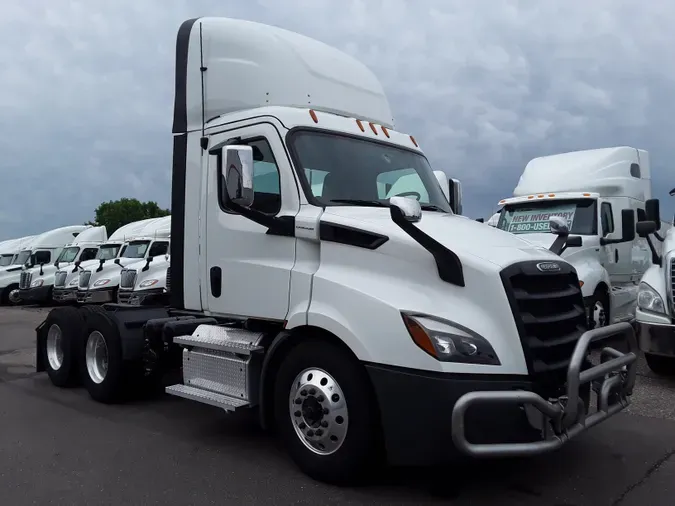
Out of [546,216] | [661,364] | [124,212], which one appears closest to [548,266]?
[661,364]

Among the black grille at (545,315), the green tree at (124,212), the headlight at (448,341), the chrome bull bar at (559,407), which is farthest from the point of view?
the green tree at (124,212)

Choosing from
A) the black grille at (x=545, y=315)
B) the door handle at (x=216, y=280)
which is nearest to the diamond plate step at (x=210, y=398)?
the door handle at (x=216, y=280)

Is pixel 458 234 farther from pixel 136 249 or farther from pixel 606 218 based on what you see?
pixel 136 249

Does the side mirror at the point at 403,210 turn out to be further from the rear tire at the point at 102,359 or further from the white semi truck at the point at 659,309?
the white semi truck at the point at 659,309

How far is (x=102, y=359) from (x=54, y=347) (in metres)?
1.27

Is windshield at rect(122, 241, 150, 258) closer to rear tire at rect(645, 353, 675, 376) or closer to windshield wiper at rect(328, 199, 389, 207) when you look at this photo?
rear tire at rect(645, 353, 675, 376)

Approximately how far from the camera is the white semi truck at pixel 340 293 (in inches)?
151

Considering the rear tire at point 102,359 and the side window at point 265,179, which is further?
the rear tire at point 102,359

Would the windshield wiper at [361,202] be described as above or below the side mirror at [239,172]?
below

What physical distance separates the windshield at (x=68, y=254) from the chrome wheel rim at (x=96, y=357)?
58.7 feet

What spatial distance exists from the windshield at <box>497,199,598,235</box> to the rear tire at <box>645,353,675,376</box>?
3.05 m

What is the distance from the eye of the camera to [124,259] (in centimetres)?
1914

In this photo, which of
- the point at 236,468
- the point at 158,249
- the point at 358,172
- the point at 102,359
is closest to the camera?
the point at 236,468

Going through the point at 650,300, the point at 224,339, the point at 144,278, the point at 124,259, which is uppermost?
the point at 124,259
